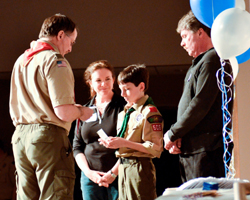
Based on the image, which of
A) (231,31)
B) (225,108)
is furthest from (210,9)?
(225,108)

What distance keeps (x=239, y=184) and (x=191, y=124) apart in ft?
3.48

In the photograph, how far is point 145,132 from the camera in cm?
215

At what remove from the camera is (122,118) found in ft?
7.64

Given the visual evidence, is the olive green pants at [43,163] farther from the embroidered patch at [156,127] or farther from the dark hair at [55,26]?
the embroidered patch at [156,127]

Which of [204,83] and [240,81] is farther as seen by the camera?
[240,81]

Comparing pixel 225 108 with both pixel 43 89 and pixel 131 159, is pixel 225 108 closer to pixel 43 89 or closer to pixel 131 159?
pixel 131 159

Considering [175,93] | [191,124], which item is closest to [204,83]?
[191,124]

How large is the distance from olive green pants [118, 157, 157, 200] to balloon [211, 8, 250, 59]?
77 cm

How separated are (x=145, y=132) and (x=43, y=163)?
692 mm

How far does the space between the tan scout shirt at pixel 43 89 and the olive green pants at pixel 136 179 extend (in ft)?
1.67

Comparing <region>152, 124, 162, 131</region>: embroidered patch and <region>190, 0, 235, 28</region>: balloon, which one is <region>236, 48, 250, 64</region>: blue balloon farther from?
<region>152, 124, 162, 131</region>: embroidered patch

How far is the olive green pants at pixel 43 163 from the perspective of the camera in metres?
1.66

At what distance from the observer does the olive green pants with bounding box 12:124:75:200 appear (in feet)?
5.44

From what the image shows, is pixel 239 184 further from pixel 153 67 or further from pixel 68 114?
pixel 153 67
